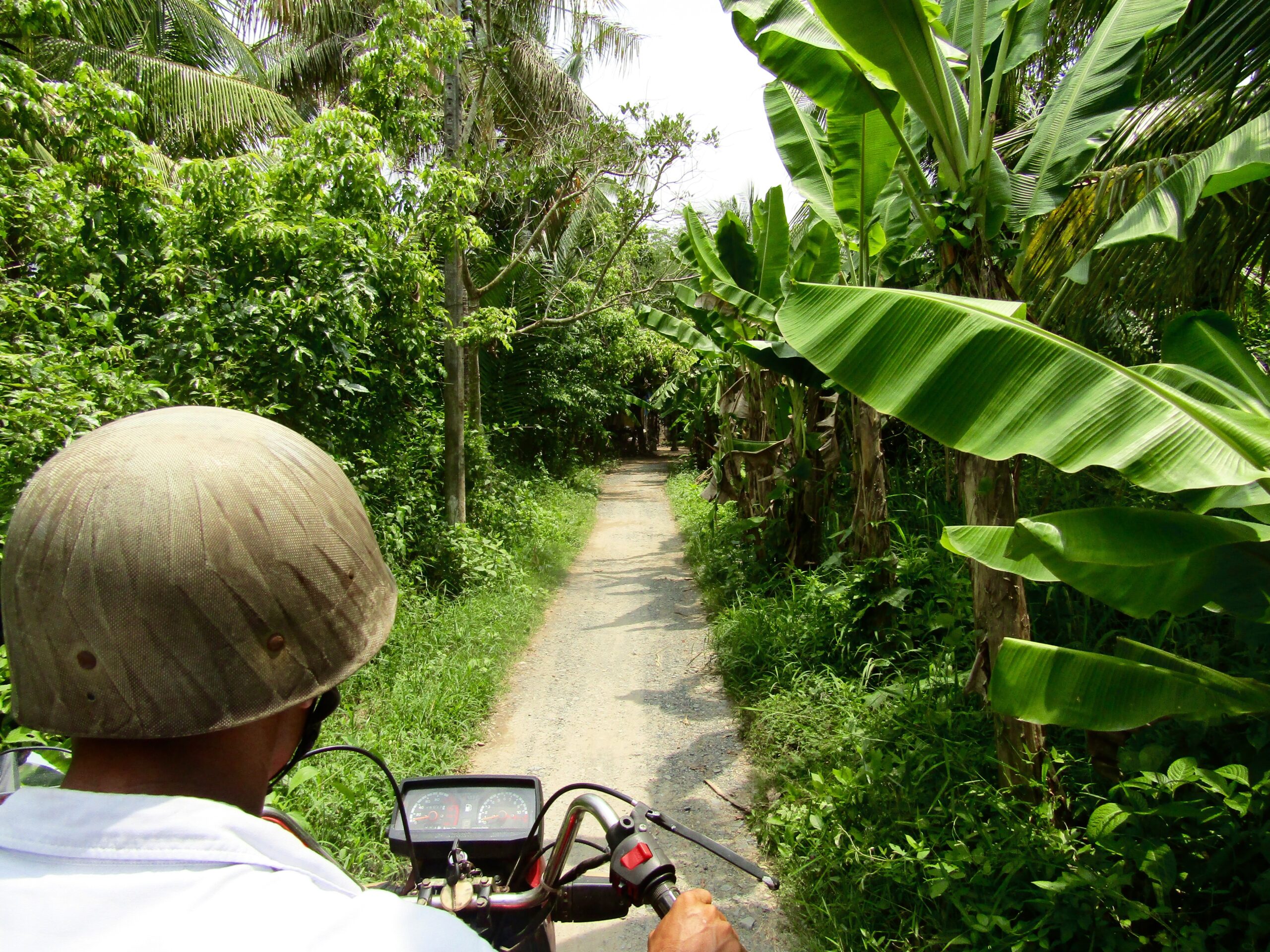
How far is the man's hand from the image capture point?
116 cm

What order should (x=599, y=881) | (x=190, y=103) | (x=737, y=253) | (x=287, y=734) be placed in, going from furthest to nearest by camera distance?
(x=190, y=103)
(x=737, y=253)
(x=599, y=881)
(x=287, y=734)

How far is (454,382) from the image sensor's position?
8.25 metres

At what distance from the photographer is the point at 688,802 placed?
4.56 m

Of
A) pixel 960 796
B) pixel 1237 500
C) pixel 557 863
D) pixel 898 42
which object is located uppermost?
pixel 898 42

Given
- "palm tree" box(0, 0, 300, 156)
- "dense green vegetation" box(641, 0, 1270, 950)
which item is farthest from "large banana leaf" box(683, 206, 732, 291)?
"palm tree" box(0, 0, 300, 156)

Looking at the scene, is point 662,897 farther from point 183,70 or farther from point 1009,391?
point 183,70

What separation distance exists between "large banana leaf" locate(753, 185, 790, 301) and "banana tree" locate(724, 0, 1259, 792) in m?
2.44

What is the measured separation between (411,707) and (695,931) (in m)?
4.17

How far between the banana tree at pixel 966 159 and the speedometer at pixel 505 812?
5.16ft

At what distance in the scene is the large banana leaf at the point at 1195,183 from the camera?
8.52 ft

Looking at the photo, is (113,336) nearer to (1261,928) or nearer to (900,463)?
(1261,928)

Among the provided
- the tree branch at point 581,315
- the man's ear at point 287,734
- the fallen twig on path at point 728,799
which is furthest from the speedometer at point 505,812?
the tree branch at point 581,315

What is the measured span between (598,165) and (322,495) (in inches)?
343

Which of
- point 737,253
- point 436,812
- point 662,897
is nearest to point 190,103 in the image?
point 737,253
